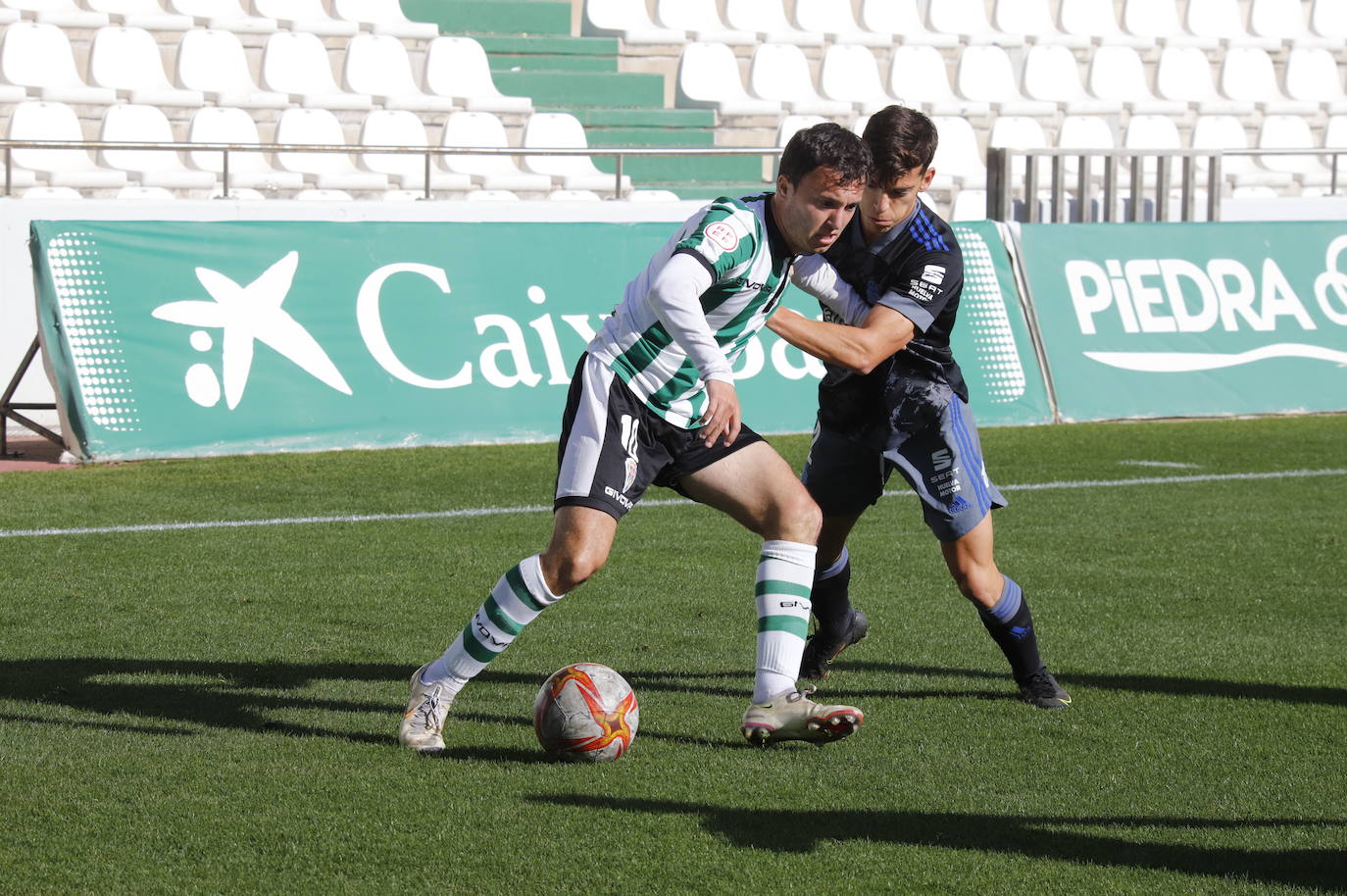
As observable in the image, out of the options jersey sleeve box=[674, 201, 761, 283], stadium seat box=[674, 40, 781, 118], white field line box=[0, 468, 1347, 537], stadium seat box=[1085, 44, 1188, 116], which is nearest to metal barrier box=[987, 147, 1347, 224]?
white field line box=[0, 468, 1347, 537]

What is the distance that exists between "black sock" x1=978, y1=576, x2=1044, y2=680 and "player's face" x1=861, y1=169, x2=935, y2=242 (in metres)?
1.22

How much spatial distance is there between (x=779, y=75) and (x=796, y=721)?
17.3 metres

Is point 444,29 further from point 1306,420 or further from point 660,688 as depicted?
point 660,688

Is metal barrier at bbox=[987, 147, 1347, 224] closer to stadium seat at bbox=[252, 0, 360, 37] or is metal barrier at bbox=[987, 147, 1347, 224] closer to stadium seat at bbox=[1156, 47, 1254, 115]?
stadium seat at bbox=[1156, 47, 1254, 115]

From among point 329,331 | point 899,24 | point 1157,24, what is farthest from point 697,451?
point 1157,24

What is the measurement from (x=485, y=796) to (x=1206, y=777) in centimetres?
198

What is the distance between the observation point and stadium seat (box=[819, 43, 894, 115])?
70.3 ft

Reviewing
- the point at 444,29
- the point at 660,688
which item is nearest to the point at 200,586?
the point at 660,688

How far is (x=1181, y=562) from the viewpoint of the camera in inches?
320

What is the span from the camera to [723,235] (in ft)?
15.5

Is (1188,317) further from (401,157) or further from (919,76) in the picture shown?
(919,76)

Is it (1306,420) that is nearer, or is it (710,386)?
(710,386)

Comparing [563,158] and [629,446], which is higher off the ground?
[629,446]

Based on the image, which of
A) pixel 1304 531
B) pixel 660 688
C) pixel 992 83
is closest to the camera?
pixel 660 688
